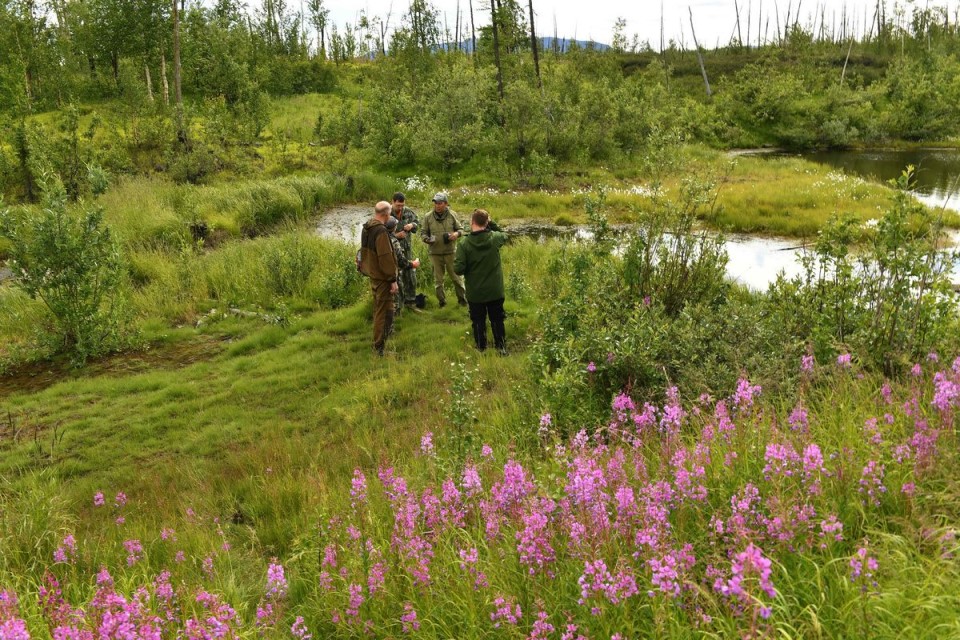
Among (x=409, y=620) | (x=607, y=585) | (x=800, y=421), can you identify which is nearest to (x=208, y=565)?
(x=409, y=620)

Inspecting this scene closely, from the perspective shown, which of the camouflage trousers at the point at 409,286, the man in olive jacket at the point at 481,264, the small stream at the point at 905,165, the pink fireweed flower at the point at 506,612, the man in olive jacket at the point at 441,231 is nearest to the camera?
the pink fireweed flower at the point at 506,612

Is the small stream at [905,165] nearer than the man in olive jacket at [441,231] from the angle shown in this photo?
No

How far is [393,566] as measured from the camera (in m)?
3.29

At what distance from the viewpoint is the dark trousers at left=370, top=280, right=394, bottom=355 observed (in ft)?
30.4

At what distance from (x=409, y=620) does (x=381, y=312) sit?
691 cm

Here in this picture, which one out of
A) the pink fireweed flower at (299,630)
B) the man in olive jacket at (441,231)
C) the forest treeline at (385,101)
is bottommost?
the pink fireweed flower at (299,630)

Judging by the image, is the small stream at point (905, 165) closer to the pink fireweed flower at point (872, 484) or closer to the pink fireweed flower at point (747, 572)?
the pink fireweed flower at point (872, 484)

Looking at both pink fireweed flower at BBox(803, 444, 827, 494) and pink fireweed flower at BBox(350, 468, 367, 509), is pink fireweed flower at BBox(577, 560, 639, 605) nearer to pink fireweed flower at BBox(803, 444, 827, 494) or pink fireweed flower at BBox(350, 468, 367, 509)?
pink fireweed flower at BBox(803, 444, 827, 494)

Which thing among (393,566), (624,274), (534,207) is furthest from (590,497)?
(534,207)

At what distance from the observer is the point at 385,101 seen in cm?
3394

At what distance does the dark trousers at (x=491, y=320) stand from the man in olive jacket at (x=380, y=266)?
4.09 ft

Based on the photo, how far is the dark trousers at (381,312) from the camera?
9258 mm

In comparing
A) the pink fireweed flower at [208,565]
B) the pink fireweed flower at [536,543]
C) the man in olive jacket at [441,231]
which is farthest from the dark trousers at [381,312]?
the pink fireweed flower at [536,543]

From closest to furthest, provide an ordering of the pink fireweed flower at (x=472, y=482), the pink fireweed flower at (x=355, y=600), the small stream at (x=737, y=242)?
the pink fireweed flower at (x=355, y=600) < the pink fireweed flower at (x=472, y=482) < the small stream at (x=737, y=242)
